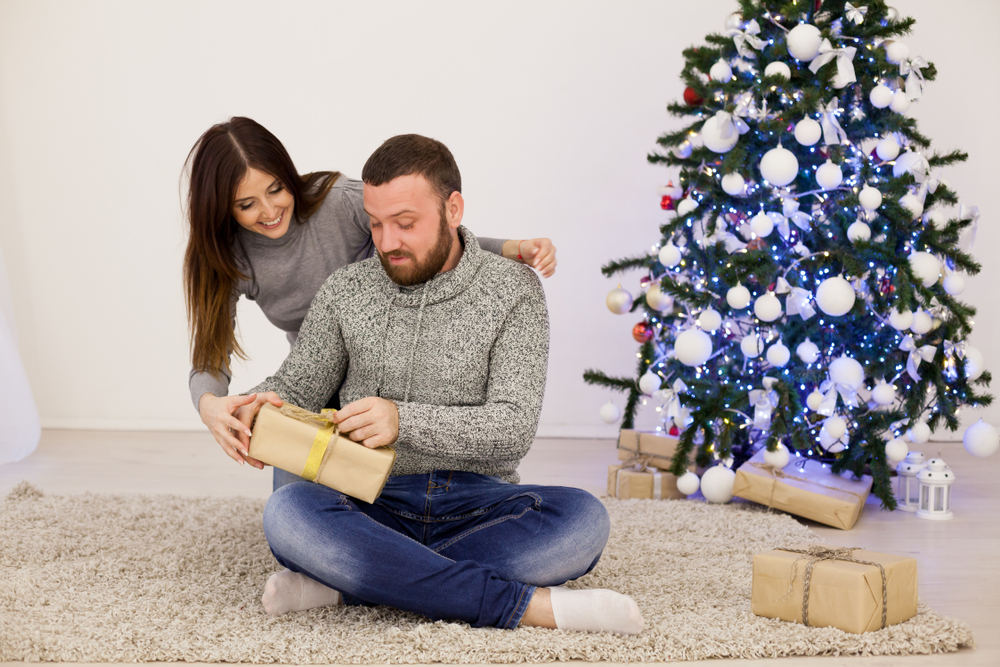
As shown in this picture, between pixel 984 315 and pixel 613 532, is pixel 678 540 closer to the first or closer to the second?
pixel 613 532

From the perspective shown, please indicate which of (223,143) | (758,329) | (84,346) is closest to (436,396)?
(223,143)

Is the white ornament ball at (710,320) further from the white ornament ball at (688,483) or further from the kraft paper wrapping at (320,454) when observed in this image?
the kraft paper wrapping at (320,454)

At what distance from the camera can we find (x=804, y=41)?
224 cm

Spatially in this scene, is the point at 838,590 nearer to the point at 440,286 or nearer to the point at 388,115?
the point at 440,286

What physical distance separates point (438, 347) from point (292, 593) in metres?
0.52

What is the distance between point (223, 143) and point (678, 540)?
1.37 m

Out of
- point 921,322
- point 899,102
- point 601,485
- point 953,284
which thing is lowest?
point 601,485

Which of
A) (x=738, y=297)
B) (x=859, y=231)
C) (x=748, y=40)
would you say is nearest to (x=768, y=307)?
(x=738, y=297)

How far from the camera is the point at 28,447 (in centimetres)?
299

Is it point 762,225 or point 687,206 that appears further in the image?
point 687,206

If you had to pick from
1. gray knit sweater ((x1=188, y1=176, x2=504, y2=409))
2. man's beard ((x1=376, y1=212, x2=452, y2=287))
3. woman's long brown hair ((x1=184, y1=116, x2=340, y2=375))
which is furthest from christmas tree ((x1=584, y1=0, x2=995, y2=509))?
woman's long brown hair ((x1=184, y1=116, x2=340, y2=375))

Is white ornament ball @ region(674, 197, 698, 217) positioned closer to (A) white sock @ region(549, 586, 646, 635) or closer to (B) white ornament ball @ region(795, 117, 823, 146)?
(B) white ornament ball @ region(795, 117, 823, 146)

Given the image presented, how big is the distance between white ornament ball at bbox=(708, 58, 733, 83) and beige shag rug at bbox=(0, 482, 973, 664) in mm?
1234

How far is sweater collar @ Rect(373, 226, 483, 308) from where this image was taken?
1.62 m
